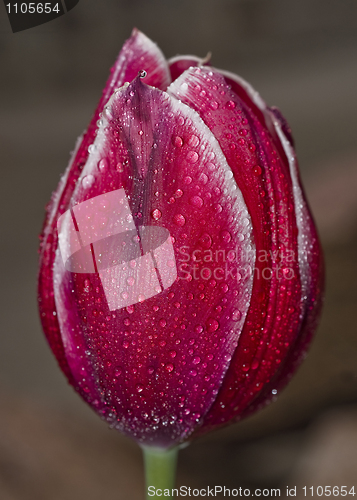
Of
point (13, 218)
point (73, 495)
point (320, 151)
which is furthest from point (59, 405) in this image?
point (320, 151)

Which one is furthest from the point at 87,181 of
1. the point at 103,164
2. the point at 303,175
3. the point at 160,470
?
the point at 303,175

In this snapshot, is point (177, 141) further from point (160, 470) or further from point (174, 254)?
point (160, 470)

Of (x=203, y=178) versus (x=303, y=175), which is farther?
(x=303, y=175)

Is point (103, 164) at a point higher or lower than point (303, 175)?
higher

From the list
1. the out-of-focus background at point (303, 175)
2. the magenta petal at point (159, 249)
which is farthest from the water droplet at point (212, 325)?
the out-of-focus background at point (303, 175)

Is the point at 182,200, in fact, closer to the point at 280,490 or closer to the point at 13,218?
the point at 280,490

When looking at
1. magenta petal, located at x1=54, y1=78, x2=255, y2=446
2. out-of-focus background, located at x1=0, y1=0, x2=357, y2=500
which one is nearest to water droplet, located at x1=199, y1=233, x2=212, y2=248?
magenta petal, located at x1=54, y1=78, x2=255, y2=446
